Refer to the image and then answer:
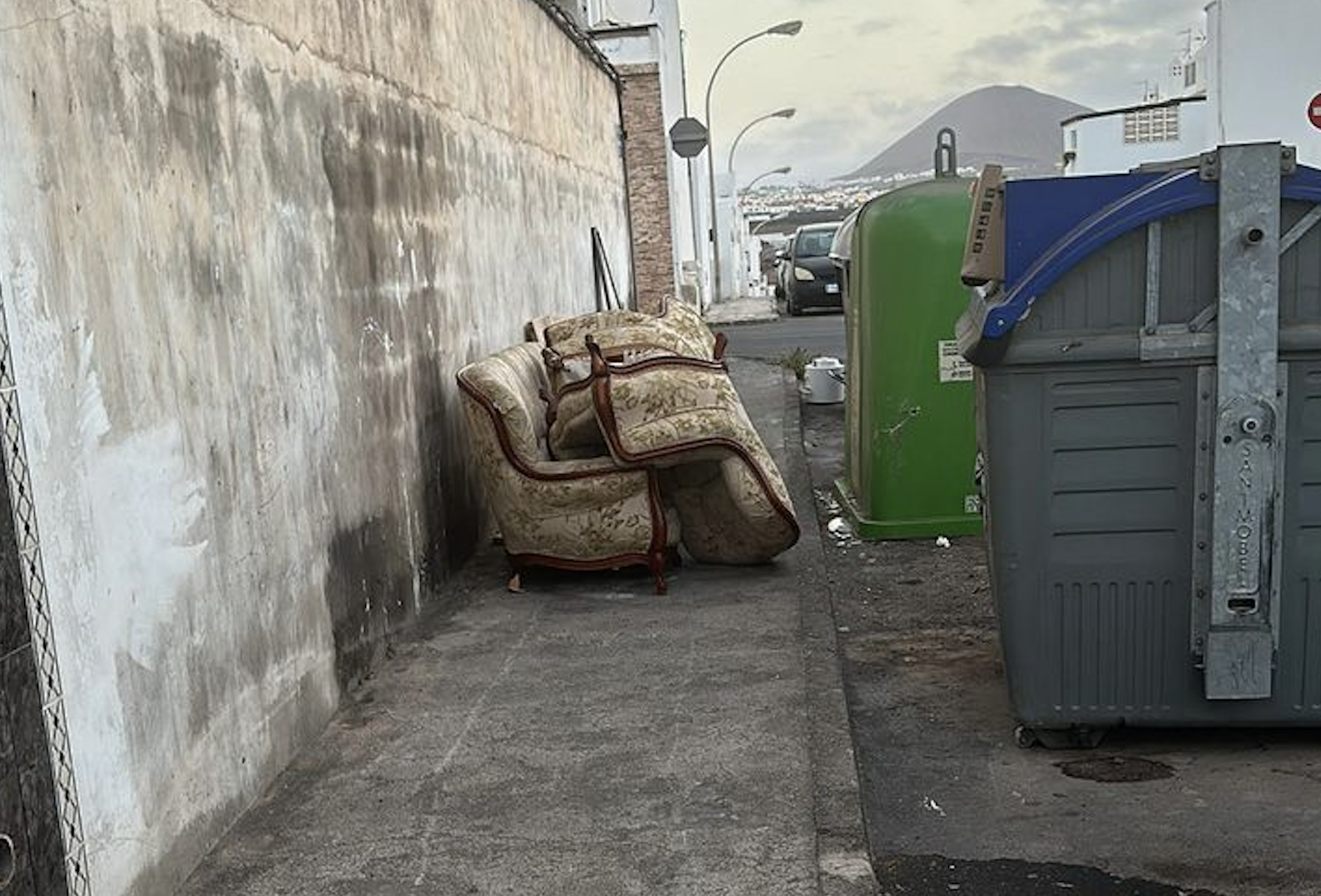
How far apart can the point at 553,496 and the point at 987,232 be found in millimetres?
2709

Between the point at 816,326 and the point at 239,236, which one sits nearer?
the point at 239,236

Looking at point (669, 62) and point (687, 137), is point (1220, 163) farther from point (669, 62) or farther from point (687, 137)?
point (669, 62)

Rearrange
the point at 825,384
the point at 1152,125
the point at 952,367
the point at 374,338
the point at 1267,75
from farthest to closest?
the point at 1152,125, the point at 1267,75, the point at 825,384, the point at 952,367, the point at 374,338

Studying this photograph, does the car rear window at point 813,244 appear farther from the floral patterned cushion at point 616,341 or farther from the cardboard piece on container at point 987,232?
the cardboard piece on container at point 987,232

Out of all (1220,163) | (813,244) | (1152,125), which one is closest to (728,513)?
(1220,163)

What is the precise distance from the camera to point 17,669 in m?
2.73

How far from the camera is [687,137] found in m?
21.7

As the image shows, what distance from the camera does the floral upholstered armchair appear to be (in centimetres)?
629

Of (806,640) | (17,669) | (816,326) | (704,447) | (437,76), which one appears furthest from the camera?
(816,326)

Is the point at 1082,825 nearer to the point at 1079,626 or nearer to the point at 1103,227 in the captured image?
the point at 1079,626

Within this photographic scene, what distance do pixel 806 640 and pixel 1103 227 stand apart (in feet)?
7.09

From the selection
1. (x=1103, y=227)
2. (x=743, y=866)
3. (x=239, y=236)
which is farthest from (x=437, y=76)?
(x=743, y=866)

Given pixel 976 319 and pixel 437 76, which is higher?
pixel 437 76

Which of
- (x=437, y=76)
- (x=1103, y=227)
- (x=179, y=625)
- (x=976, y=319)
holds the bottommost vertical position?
(x=179, y=625)
